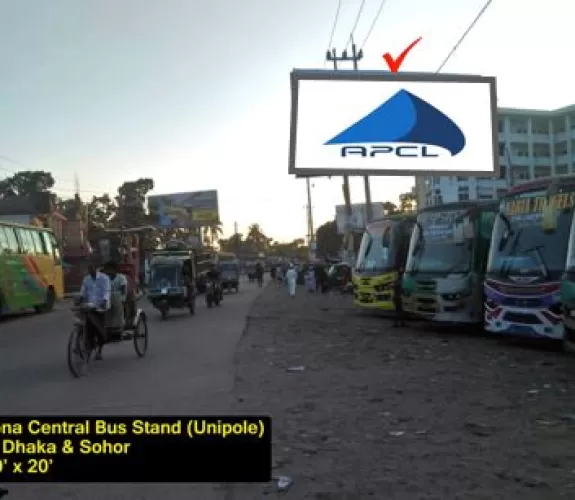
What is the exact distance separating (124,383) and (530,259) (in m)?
7.06

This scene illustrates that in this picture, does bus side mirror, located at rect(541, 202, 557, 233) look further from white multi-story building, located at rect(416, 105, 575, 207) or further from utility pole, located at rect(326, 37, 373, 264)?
white multi-story building, located at rect(416, 105, 575, 207)

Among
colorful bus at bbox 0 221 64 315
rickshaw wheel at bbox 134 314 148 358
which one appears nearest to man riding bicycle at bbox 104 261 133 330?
rickshaw wheel at bbox 134 314 148 358

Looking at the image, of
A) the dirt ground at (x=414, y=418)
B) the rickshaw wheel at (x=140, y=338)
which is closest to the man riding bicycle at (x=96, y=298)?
the rickshaw wheel at (x=140, y=338)

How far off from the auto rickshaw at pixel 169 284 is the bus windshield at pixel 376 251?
19.6ft

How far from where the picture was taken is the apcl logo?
65.2 feet

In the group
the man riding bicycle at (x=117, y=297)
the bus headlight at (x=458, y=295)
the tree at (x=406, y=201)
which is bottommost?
the bus headlight at (x=458, y=295)

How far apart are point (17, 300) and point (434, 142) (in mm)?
14126

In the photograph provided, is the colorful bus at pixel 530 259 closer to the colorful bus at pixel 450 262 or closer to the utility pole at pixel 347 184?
the colorful bus at pixel 450 262

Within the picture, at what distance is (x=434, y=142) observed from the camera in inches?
782

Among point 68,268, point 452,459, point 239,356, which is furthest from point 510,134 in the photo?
point 452,459

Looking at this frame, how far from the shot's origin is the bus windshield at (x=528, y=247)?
11039mm

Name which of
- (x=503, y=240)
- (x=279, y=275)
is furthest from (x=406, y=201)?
(x=503, y=240)

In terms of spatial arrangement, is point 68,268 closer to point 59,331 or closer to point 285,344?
point 59,331

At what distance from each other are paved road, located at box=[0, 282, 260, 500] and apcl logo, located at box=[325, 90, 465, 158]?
289 inches
